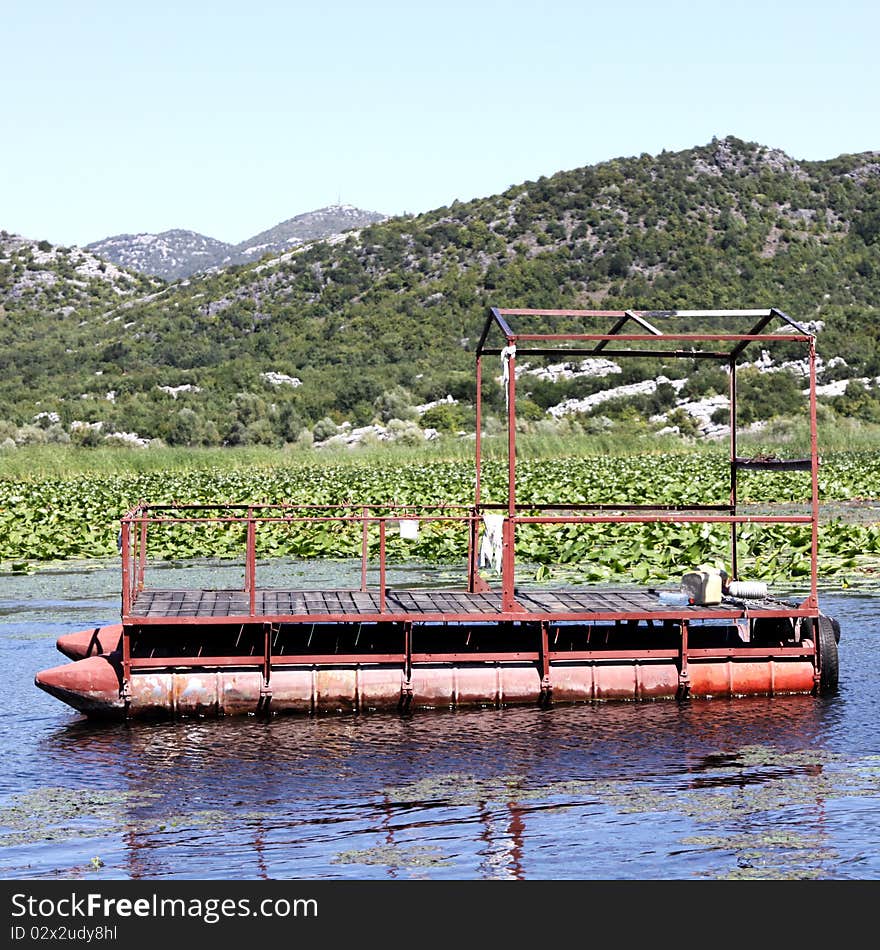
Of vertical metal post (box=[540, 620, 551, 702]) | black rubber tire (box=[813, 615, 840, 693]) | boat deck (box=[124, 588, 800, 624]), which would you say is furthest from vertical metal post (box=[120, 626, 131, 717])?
black rubber tire (box=[813, 615, 840, 693])

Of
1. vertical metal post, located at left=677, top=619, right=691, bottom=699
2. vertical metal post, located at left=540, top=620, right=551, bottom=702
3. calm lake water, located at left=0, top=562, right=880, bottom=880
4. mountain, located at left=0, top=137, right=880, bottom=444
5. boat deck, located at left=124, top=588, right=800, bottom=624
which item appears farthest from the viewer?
mountain, located at left=0, top=137, right=880, bottom=444

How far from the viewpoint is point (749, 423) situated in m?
71.6

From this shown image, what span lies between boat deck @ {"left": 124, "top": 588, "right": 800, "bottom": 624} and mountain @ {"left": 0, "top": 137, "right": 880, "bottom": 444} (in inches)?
2310

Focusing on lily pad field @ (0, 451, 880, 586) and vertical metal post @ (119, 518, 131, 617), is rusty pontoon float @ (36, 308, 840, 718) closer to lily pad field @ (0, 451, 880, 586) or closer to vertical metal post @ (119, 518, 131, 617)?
vertical metal post @ (119, 518, 131, 617)

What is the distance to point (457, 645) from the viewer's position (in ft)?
51.3

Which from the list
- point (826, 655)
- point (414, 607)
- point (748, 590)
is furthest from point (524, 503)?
point (826, 655)

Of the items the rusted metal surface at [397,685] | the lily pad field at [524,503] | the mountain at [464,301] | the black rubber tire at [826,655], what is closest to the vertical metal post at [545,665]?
the rusted metal surface at [397,685]

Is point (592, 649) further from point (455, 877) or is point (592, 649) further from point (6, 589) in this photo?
point (6, 589)

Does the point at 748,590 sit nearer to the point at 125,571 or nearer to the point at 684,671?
the point at 684,671

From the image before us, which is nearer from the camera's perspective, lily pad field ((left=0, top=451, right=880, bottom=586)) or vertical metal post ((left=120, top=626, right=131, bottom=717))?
vertical metal post ((left=120, top=626, right=131, bottom=717))

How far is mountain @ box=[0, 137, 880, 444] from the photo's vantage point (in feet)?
269

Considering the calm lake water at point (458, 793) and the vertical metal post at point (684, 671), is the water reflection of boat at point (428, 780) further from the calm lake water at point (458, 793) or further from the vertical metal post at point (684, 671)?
the vertical metal post at point (684, 671)

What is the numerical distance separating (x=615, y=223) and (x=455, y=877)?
109646mm
